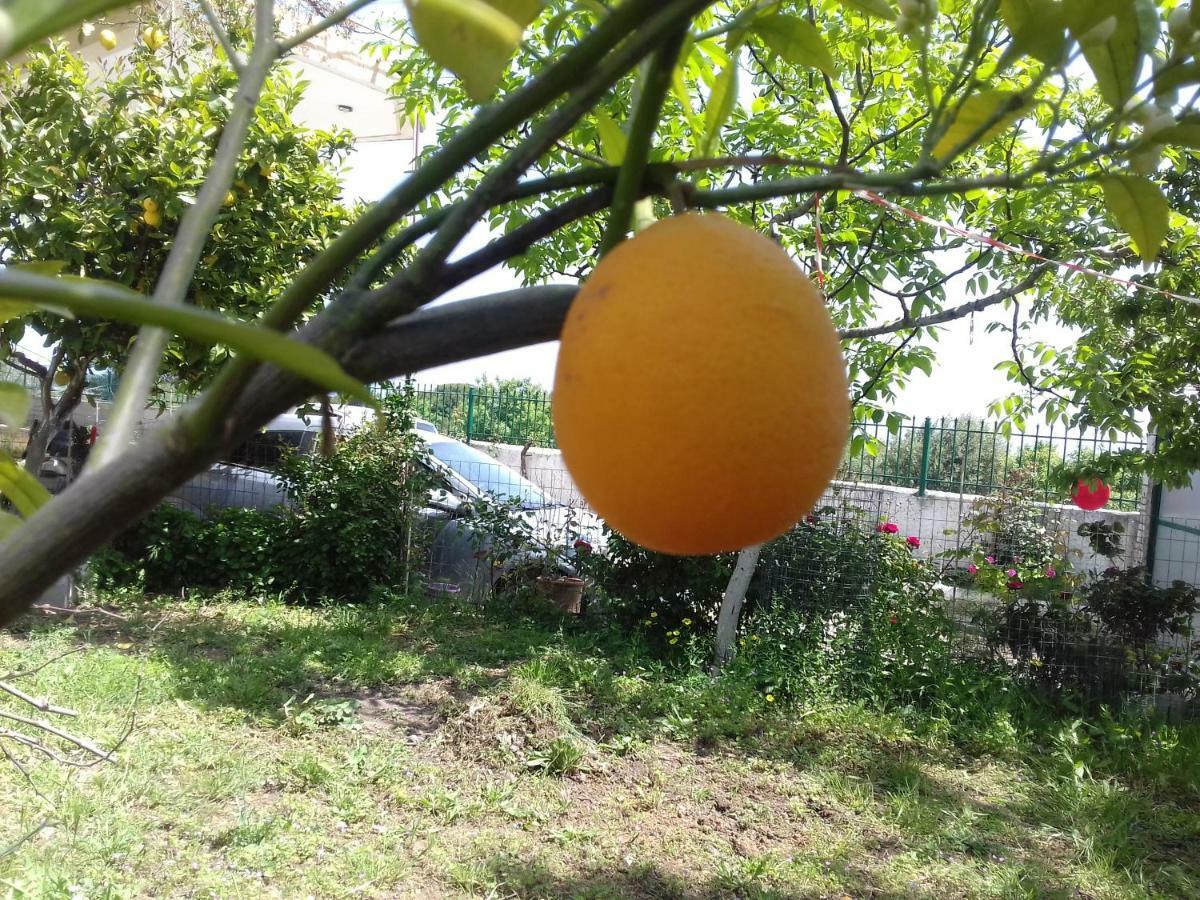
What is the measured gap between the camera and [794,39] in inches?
24.0

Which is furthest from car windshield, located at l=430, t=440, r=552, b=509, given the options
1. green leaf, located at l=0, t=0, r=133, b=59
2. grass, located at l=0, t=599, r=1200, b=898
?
green leaf, located at l=0, t=0, r=133, b=59

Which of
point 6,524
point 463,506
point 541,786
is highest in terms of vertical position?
point 6,524

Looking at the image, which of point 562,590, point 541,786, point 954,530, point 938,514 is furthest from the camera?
point 938,514

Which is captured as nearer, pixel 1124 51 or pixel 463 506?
pixel 1124 51

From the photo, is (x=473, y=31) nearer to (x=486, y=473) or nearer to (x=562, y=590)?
(x=562, y=590)

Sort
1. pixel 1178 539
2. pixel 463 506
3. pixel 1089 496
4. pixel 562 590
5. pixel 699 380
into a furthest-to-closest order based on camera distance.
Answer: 1. pixel 463 506
2. pixel 562 590
3. pixel 1178 539
4. pixel 1089 496
5. pixel 699 380

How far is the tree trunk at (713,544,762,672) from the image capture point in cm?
542

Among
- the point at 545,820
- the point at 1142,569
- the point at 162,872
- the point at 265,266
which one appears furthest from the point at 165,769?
the point at 1142,569

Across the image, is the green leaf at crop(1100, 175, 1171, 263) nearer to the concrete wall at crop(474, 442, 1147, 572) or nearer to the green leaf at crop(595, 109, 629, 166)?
the green leaf at crop(595, 109, 629, 166)

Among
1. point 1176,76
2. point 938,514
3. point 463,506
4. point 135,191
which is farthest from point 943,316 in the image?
point 1176,76

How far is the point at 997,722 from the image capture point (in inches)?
190

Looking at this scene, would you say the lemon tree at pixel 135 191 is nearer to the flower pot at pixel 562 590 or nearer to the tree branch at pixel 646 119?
the flower pot at pixel 562 590

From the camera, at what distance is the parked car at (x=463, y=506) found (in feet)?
22.7

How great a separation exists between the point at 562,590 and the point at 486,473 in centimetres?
184
